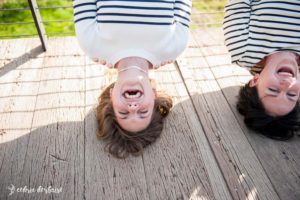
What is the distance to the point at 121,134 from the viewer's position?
2.50 metres

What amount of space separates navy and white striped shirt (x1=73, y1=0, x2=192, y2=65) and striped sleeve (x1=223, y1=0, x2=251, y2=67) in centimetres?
37

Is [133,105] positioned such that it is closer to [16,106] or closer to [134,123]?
[134,123]

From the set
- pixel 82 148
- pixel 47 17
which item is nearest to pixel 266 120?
pixel 82 148

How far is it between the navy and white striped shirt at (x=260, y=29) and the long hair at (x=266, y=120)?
0.26 m

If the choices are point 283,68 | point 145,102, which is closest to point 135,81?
point 145,102

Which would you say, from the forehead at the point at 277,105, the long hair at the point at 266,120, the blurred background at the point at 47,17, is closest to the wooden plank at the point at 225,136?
the long hair at the point at 266,120

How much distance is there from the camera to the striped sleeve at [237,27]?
2617 mm

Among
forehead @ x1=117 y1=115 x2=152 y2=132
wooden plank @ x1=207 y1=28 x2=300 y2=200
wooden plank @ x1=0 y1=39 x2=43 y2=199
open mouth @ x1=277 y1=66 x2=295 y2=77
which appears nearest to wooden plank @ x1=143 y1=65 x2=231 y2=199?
forehead @ x1=117 y1=115 x2=152 y2=132

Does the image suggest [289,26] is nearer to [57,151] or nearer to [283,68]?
[283,68]

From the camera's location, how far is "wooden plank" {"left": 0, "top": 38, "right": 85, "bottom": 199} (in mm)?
2332

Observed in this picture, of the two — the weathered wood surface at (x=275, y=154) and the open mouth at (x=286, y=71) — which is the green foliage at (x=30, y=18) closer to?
the weathered wood surface at (x=275, y=154)

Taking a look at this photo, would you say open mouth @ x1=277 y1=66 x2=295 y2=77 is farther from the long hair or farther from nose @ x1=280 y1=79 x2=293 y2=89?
the long hair

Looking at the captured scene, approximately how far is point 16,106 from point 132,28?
4.14 feet

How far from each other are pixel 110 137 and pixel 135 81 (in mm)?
484
